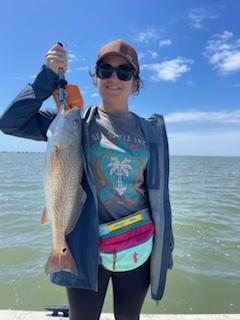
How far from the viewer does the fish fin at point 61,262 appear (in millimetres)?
2133

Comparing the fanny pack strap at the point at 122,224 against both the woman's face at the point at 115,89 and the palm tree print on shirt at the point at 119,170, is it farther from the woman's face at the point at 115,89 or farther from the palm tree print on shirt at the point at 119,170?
the woman's face at the point at 115,89

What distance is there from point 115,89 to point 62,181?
0.76 m

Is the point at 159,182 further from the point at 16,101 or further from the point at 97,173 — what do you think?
the point at 16,101

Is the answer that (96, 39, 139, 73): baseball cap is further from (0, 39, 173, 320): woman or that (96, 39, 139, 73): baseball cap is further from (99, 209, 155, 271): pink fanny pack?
(99, 209, 155, 271): pink fanny pack

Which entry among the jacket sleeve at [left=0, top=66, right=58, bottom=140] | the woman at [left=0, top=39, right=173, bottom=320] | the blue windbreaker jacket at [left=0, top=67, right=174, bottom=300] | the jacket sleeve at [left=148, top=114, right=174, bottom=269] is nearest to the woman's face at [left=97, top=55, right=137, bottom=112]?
the woman at [left=0, top=39, right=173, bottom=320]

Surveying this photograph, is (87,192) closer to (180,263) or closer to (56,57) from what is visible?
(56,57)

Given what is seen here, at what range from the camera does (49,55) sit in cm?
217

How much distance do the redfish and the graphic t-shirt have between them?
6.8 inches

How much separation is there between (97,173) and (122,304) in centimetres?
95

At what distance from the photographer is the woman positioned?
86.8 inches

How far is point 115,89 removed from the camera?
2.43 metres

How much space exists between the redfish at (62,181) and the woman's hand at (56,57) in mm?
277

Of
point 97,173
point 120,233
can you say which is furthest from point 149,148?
point 120,233

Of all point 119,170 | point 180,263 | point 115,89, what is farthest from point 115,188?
point 180,263
